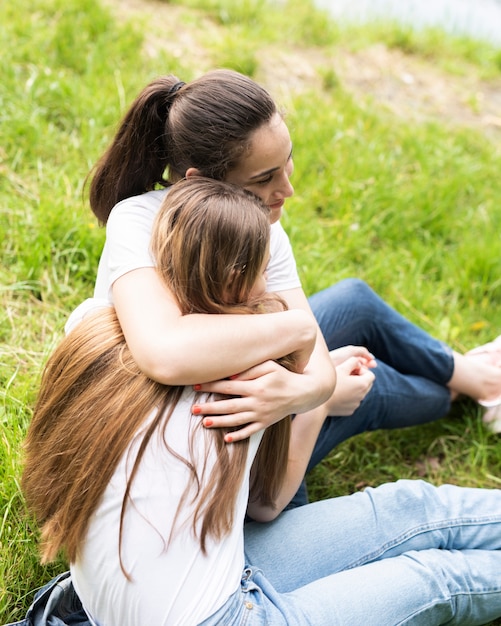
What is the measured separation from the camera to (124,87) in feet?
12.1

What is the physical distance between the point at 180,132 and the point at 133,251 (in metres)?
0.38

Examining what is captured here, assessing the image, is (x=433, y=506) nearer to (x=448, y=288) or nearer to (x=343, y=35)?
(x=448, y=288)

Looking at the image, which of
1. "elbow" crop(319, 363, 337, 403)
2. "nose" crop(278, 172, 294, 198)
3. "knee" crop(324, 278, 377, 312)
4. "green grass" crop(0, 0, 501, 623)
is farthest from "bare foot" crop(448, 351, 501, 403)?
"nose" crop(278, 172, 294, 198)

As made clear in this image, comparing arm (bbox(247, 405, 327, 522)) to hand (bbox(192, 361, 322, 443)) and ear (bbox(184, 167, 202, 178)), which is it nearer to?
hand (bbox(192, 361, 322, 443))

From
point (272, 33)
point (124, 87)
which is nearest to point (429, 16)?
point (272, 33)

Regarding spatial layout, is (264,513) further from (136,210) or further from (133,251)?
(136,210)

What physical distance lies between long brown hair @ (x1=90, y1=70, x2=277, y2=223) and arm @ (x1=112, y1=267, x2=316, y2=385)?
41 centimetres

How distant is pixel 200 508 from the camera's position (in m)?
1.47

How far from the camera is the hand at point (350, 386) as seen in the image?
2.16 metres

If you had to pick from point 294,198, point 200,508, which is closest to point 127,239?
point 200,508

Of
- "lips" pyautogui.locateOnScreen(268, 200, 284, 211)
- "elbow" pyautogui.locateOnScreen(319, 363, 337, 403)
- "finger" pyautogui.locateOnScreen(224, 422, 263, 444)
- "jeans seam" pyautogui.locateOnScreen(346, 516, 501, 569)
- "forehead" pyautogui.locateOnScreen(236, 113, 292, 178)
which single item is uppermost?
"forehead" pyautogui.locateOnScreen(236, 113, 292, 178)

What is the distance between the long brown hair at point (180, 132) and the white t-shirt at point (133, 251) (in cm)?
10

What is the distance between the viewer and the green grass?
2.57m

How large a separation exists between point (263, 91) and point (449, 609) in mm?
1346
